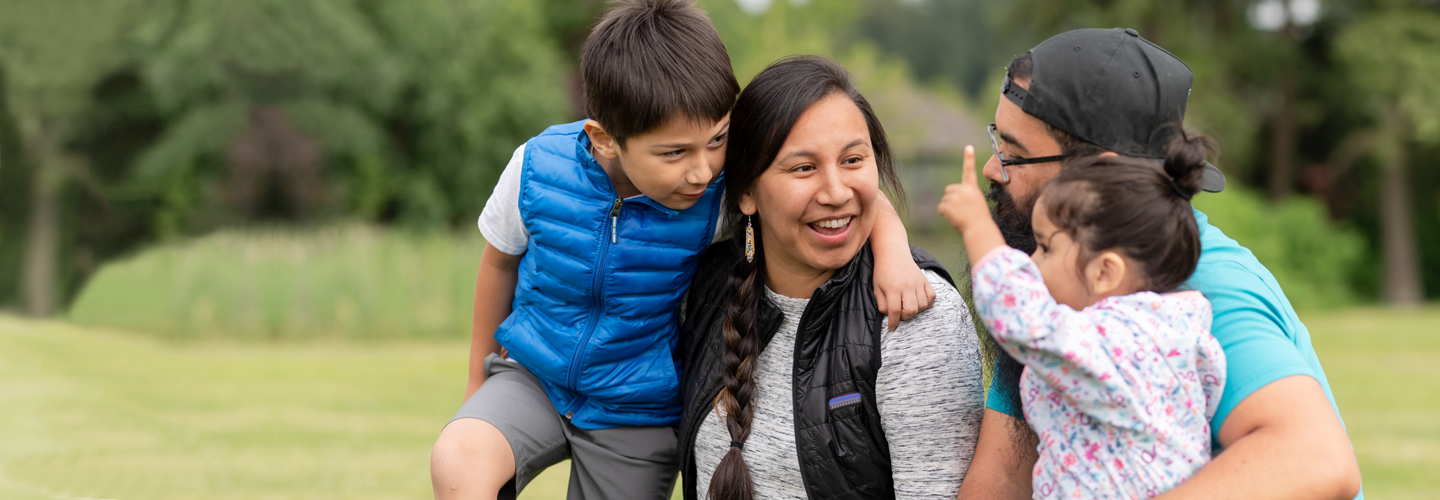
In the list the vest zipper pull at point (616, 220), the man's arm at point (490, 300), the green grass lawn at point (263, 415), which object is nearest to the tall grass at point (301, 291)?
the green grass lawn at point (263, 415)

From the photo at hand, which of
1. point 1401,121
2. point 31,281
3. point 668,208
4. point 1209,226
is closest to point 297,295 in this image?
point 31,281

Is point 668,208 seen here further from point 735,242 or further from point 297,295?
point 297,295

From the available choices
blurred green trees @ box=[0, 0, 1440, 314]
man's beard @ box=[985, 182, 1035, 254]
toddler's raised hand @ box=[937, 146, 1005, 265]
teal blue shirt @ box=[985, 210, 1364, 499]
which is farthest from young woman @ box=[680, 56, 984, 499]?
blurred green trees @ box=[0, 0, 1440, 314]

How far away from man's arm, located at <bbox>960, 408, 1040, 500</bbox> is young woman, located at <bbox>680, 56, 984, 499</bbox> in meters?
0.09

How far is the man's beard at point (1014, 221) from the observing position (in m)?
2.32

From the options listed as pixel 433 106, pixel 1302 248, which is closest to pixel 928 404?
pixel 433 106

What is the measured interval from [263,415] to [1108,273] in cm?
745

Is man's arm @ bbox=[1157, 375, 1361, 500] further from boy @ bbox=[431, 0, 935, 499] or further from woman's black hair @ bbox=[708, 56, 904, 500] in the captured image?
woman's black hair @ bbox=[708, 56, 904, 500]

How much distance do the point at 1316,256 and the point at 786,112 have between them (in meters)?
20.1

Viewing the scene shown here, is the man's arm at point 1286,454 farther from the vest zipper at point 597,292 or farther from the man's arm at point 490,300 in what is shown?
the man's arm at point 490,300

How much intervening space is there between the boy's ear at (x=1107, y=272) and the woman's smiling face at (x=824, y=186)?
2.14ft

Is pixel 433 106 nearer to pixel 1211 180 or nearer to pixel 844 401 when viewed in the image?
pixel 844 401

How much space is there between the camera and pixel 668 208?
2.76m

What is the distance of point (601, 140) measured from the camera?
2773mm
